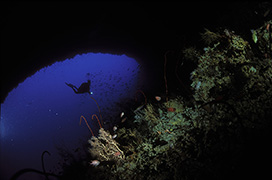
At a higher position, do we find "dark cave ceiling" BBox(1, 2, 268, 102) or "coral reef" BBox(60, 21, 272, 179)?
"dark cave ceiling" BBox(1, 2, 268, 102)

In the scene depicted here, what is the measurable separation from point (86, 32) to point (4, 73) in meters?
7.93

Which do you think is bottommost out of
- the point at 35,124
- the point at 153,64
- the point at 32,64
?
the point at 153,64

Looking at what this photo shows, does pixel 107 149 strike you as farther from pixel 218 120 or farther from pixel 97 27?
pixel 97 27

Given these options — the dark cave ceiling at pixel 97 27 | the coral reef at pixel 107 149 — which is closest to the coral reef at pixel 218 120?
the coral reef at pixel 107 149

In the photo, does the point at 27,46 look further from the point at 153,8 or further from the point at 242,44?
the point at 242,44

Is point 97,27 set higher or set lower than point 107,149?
higher

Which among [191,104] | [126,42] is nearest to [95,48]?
[126,42]

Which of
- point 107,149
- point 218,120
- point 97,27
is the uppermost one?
point 97,27

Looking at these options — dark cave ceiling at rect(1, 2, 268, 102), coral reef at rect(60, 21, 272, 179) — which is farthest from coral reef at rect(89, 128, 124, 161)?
dark cave ceiling at rect(1, 2, 268, 102)

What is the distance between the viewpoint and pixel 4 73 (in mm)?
9742

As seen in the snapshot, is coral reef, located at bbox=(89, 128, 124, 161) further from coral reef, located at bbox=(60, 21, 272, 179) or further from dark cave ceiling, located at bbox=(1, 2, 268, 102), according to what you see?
dark cave ceiling, located at bbox=(1, 2, 268, 102)

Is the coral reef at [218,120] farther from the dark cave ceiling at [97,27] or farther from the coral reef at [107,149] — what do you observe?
the dark cave ceiling at [97,27]

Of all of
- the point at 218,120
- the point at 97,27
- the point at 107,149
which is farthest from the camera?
the point at 97,27

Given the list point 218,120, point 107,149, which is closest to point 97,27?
point 107,149
